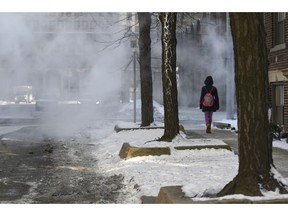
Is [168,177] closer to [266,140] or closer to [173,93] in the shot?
[266,140]

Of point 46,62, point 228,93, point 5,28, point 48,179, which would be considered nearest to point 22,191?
point 48,179

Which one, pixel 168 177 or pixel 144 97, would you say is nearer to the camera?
pixel 168 177

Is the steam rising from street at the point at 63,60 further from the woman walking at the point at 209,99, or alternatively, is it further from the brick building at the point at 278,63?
the brick building at the point at 278,63

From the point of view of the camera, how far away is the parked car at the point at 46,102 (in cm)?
A: 3171

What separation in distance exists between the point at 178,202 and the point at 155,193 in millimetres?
1539

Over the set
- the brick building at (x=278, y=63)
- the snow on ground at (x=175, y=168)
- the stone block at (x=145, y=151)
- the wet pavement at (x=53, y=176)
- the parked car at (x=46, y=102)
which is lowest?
the wet pavement at (x=53, y=176)

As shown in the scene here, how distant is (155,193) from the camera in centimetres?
612

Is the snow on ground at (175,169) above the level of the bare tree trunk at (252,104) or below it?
below

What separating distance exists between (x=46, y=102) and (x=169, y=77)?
76.1ft

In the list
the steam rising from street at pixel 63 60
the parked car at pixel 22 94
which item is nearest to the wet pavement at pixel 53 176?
the steam rising from street at pixel 63 60

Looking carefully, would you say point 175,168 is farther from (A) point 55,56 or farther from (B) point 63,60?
(B) point 63,60

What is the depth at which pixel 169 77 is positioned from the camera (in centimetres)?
1001

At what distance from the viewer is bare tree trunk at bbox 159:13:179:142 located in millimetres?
9898

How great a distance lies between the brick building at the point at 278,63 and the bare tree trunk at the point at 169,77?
3.52 m
